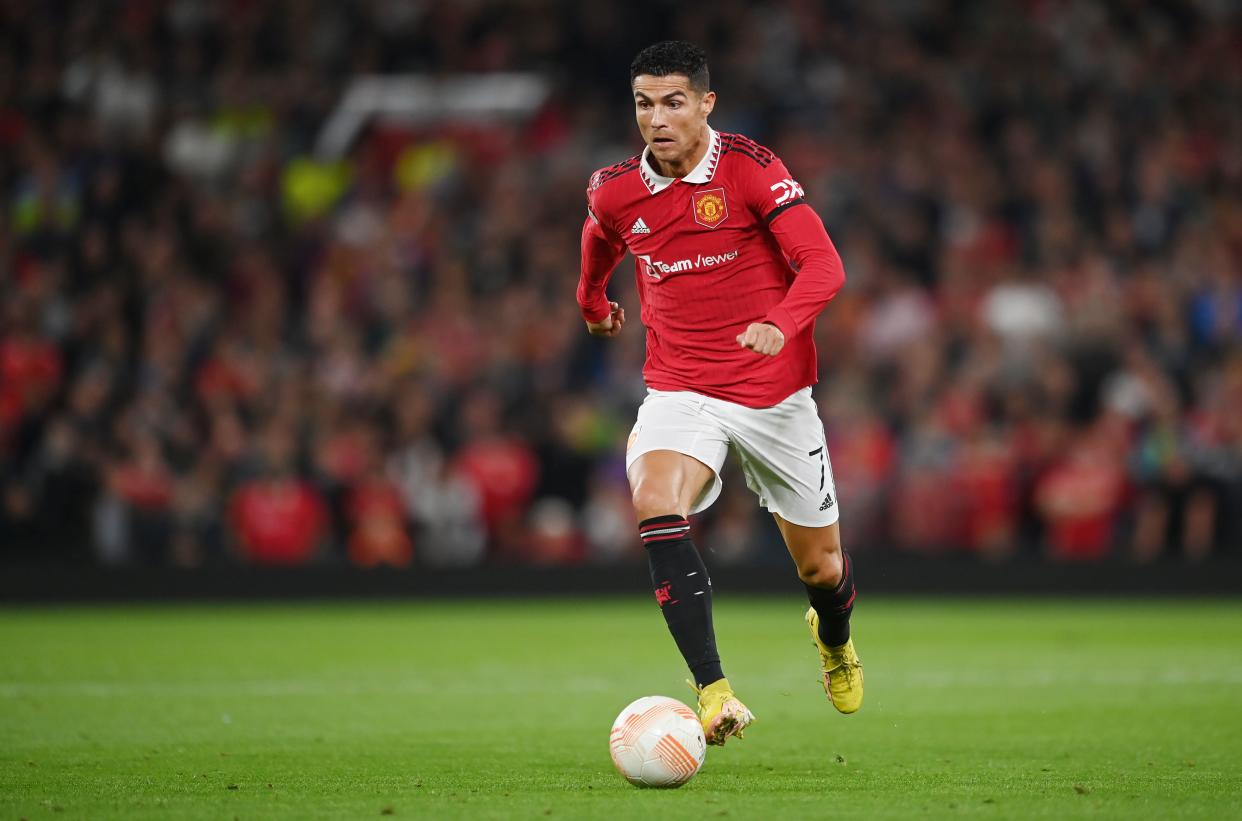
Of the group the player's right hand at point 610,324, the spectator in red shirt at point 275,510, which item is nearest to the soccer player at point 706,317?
the player's right hand at point 610,324

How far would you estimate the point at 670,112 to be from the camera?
655 cm

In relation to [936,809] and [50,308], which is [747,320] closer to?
[936,809]

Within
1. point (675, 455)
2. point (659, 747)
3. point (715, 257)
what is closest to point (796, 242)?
point (715, 257)

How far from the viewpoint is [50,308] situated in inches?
662

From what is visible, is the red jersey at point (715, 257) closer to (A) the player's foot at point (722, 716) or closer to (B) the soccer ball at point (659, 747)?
(A) the player's foot at point (722, 716)

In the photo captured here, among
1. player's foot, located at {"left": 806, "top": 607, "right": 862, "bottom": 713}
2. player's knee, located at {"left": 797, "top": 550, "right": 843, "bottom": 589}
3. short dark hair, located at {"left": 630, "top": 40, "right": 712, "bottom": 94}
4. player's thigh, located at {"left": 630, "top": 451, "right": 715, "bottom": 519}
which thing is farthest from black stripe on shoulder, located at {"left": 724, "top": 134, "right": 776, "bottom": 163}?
player's foot, located at {"left": 806, "top": 607, "right": 862, "bottom": 713}

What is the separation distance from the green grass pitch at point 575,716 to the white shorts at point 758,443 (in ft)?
3.41

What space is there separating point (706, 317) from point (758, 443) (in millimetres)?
550

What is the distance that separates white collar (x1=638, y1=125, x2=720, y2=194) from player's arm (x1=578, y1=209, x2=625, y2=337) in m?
0.32

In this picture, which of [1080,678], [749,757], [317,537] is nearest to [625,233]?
[749,757]

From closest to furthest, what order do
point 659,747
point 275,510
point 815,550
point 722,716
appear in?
point 659,747 → point 722,716 → point 815,550 → point 275,510

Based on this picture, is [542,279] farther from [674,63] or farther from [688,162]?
[674,63]

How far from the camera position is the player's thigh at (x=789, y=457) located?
6.82 meters

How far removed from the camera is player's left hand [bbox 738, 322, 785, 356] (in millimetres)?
6000
